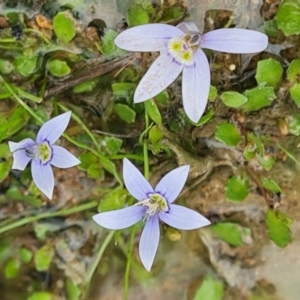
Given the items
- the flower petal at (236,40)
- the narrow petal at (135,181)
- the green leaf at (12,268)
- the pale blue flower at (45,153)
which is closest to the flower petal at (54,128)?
the pale blue flower at (45,153)

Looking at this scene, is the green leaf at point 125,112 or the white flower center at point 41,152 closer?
the white flower center at point 41,152

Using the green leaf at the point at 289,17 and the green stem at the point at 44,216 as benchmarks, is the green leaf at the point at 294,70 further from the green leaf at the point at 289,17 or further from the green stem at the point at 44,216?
the green stem at the point at 44,216

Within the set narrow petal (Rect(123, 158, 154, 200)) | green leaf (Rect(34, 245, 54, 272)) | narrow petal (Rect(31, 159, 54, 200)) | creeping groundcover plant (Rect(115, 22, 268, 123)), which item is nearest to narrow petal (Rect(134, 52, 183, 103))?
creeping groundcover plant (Rect(115, 22, 268, 123))

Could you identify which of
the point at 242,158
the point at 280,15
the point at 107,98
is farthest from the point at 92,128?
the point at 280,15

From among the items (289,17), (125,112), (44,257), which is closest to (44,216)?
(44,257)

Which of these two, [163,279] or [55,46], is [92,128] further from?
[163,279]
